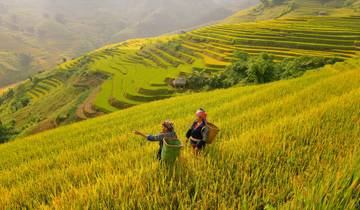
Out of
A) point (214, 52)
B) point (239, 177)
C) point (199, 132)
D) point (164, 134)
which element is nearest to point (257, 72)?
point (199, 132)

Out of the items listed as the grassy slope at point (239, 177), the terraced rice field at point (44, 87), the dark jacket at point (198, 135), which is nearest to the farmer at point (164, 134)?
the grassy slope at point (239, 177)

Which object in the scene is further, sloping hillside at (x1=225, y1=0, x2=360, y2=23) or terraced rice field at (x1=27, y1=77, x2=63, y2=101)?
sloping hillside at (x1=225, y1=0, x2=360, y2=23)

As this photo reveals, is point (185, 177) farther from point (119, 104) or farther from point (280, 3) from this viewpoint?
point (280, 3)

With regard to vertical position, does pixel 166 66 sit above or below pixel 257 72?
below

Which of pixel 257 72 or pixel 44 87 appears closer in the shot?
pixel 257 72

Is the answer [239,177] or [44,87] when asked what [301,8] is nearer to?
[44,87]

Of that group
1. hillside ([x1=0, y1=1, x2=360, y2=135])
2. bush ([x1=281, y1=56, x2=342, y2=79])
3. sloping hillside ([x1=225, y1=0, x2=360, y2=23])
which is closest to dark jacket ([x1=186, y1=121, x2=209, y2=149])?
bush ([x1=281, y1=56, x2=342, y2=79])

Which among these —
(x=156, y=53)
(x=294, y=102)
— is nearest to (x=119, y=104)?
(x=294, y=102)

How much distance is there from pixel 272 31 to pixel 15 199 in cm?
6955

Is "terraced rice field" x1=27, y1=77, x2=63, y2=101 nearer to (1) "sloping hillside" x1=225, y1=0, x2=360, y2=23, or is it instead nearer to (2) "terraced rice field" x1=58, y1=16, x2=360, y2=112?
(2) "terraced rice field" x1=58, y1=16, x2=360, y2=112

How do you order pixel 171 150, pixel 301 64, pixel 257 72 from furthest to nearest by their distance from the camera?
pixel 301 64, pixel 257 72, pixel 171 150

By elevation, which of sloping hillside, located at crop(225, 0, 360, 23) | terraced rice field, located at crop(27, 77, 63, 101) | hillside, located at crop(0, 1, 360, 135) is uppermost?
sloping hillside, located at crop(225, 0, 360, 23)

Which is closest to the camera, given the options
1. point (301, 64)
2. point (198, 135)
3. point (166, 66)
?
point (198, 135)

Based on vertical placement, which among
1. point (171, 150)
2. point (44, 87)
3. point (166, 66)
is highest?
point (171, 150)
